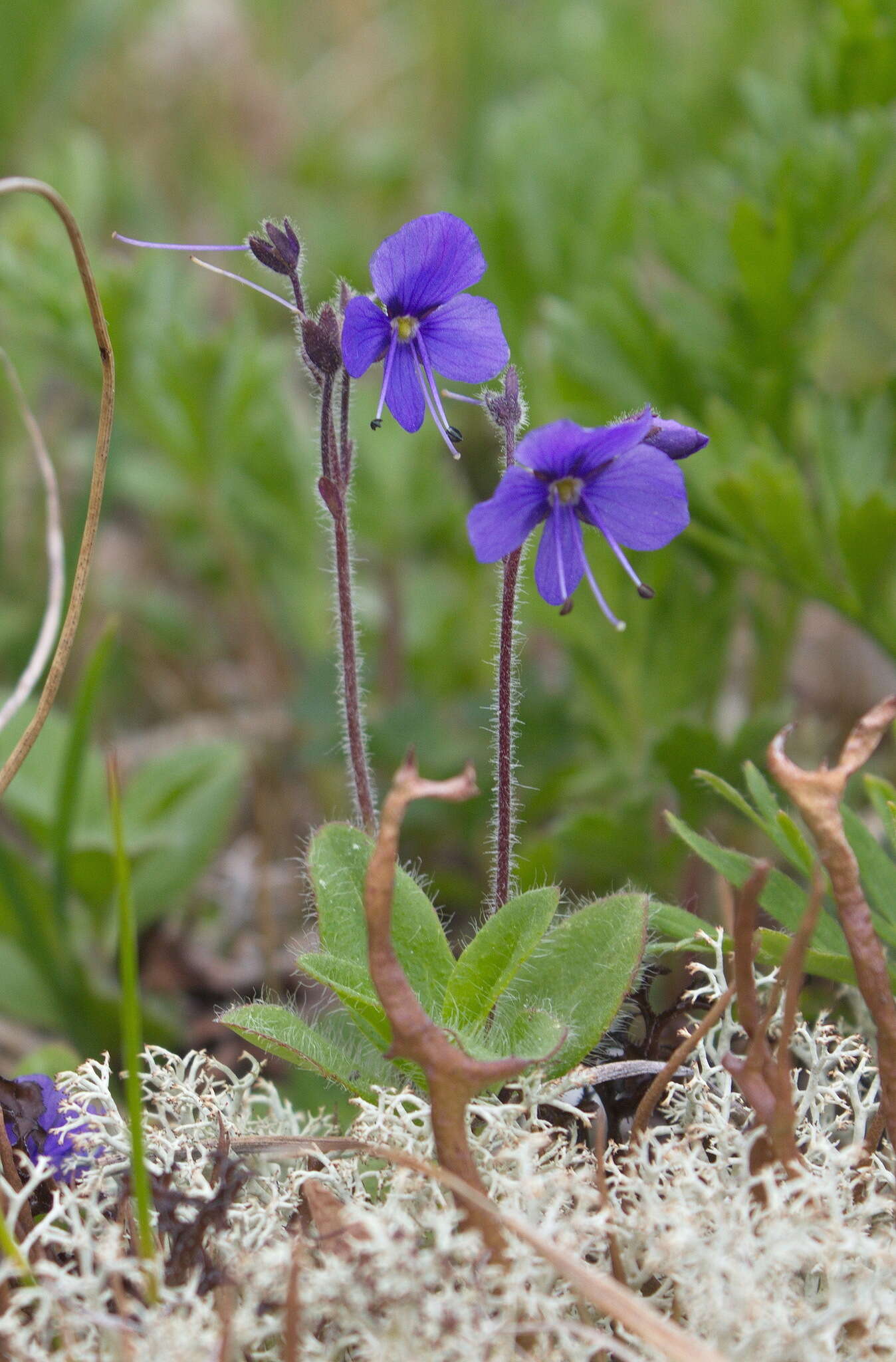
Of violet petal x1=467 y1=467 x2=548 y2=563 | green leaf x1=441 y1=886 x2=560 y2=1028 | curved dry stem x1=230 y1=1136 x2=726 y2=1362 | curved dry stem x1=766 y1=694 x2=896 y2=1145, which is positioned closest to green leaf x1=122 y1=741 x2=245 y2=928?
green leaf x1=441 y1=886 x2=560 y2=1028

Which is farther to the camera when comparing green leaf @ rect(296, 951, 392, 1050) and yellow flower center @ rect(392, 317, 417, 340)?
yellow flower center @ rect(392, 317, 417, 340)

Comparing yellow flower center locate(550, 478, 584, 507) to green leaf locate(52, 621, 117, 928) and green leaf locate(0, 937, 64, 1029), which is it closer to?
green leaf locate(52, 621, 117, 928)

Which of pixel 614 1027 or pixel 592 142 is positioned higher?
pixel 592 142

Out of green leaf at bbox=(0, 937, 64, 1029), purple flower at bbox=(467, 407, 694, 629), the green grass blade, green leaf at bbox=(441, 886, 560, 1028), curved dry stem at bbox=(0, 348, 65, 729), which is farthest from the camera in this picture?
green leaf at bbox=(0, 937, 64, 1029)

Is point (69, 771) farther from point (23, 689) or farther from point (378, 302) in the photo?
point (378, 302)

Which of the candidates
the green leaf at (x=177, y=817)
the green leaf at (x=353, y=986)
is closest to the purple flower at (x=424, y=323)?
the green leaf at (x=353, y=986)

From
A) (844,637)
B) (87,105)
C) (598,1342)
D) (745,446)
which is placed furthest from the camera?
(87,105)

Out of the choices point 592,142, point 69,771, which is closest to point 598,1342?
point 69,771

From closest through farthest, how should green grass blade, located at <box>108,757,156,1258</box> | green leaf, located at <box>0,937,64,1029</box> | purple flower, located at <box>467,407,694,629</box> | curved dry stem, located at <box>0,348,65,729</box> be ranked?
green grass blade, located at <box>108,757,156,1258</box>, purple flower, located at <box>467,407,694,629</box>, curved dry stem, located at <box>0,348,65,729</box>, green leaf, located at <box>0,937,64,1029</box>
